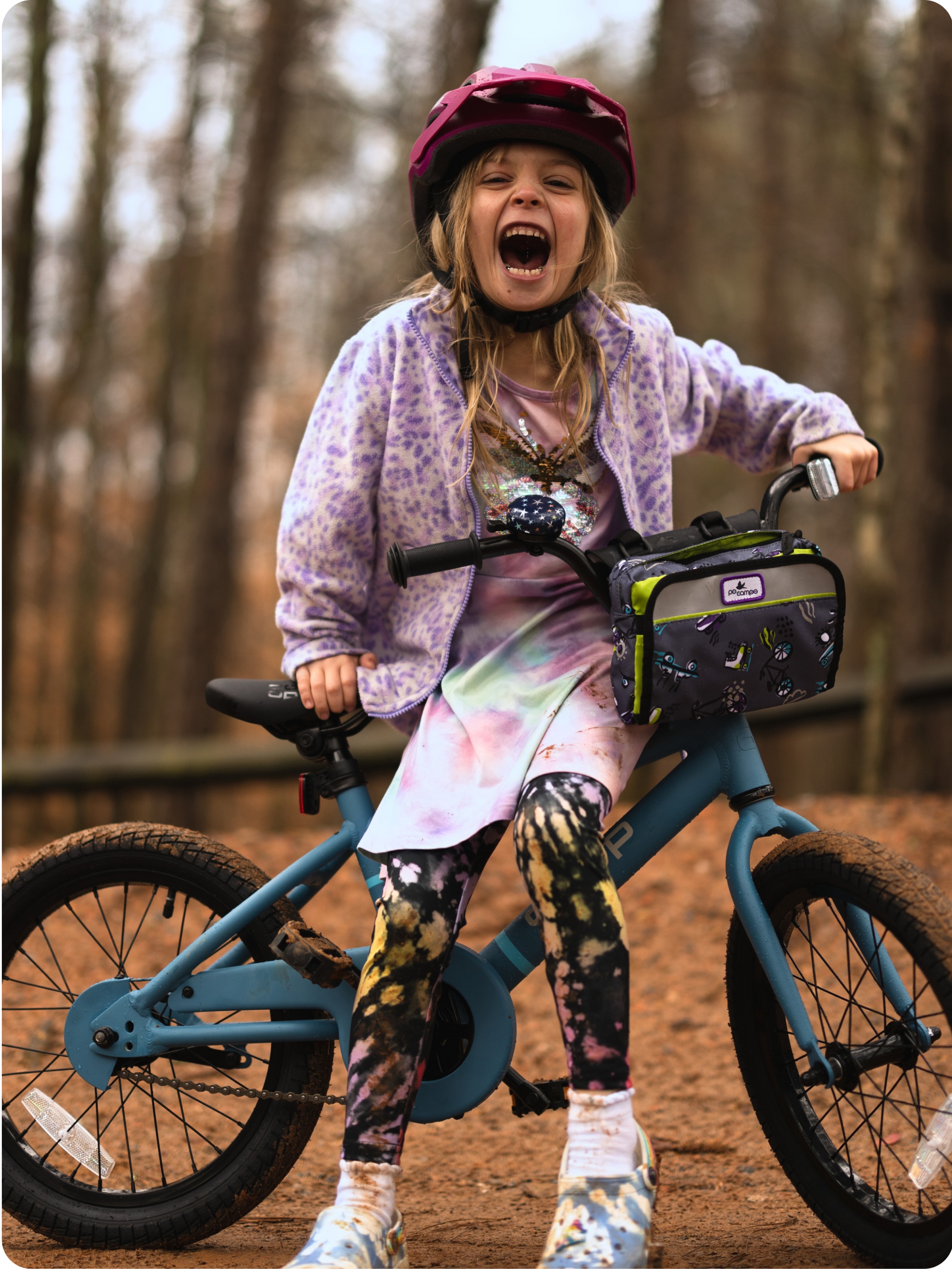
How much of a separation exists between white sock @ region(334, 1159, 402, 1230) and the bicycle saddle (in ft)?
2.81

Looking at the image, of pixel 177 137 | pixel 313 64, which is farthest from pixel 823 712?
pixel 177 137

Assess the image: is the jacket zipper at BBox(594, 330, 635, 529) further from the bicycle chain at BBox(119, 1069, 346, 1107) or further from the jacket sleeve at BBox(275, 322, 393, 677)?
the bicycle chain at BBox(119, 1069, 346, 1107)

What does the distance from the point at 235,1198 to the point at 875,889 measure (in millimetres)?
1428

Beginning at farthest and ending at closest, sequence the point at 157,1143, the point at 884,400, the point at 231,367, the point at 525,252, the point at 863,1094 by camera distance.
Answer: the point at 231,367
the point at 884,400
the point at 157,1143
the point at 525,252
the point at 863,1094

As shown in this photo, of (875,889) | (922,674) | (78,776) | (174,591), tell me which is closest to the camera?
(875,889)

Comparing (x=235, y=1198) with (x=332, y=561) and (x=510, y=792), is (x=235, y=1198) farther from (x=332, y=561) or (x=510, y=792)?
(x=332, y=561)

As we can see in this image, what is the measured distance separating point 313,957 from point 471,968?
299 mm

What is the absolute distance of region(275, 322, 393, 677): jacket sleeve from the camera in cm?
249

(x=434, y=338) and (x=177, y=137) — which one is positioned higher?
(x=177, y=137)

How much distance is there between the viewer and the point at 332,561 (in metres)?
2.51

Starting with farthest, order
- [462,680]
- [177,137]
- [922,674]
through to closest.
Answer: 1. [177,137]
2. [922,674]
3. [462,680]

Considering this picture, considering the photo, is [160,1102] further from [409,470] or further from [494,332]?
[494,332]

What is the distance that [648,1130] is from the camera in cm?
335

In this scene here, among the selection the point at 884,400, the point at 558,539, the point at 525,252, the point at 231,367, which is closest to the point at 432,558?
the point at 558,539
